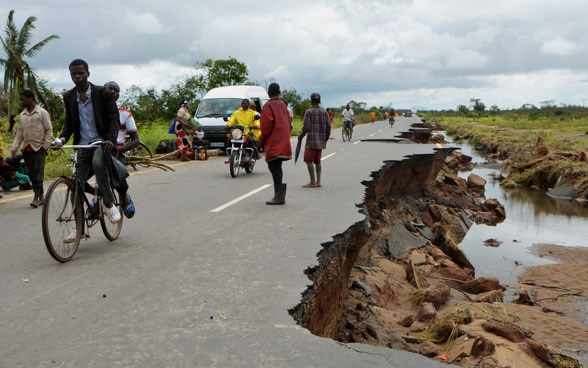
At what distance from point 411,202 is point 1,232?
10.2 m

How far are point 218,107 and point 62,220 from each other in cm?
1506

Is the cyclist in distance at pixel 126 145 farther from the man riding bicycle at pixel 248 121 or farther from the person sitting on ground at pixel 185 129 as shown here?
the person sitting on ground at pixel 185 129

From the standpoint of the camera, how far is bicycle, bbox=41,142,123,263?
5414 mm

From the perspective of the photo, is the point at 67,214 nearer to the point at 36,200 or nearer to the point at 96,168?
the point at 96,168

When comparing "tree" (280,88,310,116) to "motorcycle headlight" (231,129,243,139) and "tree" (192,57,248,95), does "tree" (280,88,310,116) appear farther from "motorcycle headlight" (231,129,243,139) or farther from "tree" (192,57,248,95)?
A: "motorcycle headlight" (231,129,243,139)

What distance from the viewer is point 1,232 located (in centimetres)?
733

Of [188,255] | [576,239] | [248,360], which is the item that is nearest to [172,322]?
[248,360]

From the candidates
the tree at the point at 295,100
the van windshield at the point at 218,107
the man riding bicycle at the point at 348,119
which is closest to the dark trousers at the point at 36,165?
the van windshield at the point at 218,107

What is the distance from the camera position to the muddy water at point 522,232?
11.9 meters

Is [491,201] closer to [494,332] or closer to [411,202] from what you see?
[411,202]

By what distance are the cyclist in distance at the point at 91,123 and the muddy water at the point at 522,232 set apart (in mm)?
7511

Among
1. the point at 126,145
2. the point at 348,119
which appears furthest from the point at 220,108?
the point at 126,145

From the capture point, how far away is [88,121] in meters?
5.98

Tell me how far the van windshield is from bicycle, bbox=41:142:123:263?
14052mm
